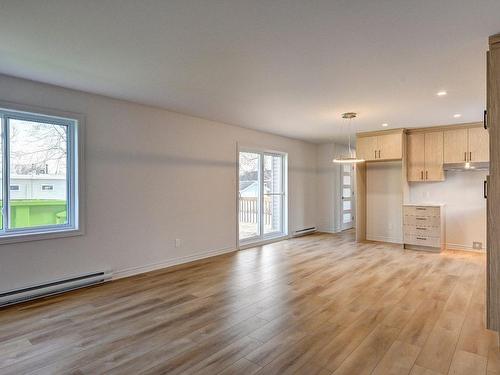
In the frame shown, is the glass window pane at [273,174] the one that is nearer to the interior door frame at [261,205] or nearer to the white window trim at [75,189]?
the interior door frame at [261,205]

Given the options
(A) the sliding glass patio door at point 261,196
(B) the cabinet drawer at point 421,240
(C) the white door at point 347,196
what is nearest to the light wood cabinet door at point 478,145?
(B) the cabinet drawer at point 421,240

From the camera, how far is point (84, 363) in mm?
2254

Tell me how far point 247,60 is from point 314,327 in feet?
8.51

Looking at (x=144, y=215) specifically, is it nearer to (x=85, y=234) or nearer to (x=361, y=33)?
(x=85, y=234)

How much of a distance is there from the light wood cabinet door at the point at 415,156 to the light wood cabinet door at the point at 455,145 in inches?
16.0

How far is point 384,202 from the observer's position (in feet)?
23.3

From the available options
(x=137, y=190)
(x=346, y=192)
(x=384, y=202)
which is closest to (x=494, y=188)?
(x=137, y=190)

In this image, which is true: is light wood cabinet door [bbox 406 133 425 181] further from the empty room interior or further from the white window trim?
the white window trim

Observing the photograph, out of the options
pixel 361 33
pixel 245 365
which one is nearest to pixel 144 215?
pixel 245 365

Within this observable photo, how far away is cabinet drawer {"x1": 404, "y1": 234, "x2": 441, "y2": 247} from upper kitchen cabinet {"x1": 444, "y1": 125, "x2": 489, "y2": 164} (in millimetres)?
1547

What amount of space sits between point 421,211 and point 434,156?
3.80 ft

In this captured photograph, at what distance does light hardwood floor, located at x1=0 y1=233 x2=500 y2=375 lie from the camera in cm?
225

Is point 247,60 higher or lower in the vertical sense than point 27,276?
higher

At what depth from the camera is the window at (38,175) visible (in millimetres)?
3477
